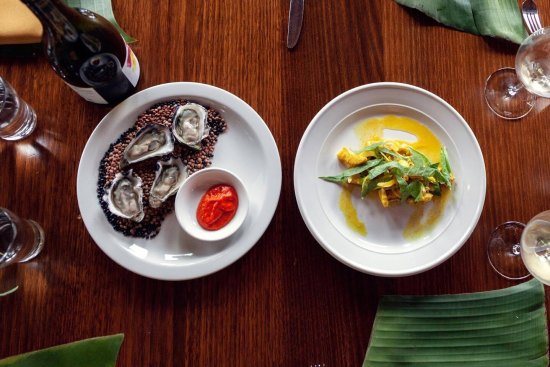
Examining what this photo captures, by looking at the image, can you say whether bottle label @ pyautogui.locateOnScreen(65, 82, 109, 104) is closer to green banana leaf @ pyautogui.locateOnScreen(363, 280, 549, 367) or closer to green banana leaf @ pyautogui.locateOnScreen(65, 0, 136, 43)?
green banana leaf @ pyautogui.locateOnScreen(65, 0, 136, 43)

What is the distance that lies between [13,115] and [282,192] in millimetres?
714

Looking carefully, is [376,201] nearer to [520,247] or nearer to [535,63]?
[520,247]

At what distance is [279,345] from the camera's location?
1134 millimetres

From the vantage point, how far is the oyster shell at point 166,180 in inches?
44.3

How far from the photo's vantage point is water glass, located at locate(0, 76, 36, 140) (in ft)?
3.71

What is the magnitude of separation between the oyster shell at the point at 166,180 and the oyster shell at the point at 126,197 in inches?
1.3

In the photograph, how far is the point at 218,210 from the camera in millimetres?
1107

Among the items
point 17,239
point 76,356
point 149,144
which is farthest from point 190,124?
point 76,356

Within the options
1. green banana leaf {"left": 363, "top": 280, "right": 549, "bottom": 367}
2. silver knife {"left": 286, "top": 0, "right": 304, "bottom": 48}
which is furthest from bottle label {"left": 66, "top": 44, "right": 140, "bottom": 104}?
green banana leaf {"left": 363, "top": 280, "right": 549, "bottom": 367}

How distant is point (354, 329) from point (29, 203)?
0.89 m

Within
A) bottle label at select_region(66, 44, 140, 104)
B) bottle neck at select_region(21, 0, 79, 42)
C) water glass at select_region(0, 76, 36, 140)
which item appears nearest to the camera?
bottle neck at select_region(21, 0, 79, 42)

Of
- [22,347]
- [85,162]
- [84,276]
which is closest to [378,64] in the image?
[85,162]

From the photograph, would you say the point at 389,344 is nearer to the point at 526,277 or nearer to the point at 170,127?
the point at 526,277

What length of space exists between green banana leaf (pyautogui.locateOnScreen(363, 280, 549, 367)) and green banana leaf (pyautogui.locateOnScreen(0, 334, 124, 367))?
2.06ft
